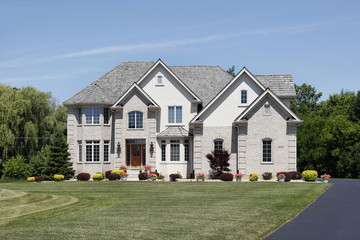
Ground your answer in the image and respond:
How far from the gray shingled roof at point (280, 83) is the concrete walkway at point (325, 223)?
23.1 meters

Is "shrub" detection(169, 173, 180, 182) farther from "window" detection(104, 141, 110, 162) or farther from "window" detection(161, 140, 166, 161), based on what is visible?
"window" detection(104, 141, 110, 162)

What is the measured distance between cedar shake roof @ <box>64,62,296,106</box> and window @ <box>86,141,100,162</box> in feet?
12.4

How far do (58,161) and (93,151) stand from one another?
328 centimetres

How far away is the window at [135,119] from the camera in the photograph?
145ft

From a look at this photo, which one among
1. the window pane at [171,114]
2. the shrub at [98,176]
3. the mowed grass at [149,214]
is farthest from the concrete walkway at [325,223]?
the window pane at [171,114]

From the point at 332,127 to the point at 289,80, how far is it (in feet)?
60.0

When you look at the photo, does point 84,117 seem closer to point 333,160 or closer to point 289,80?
point 289,80

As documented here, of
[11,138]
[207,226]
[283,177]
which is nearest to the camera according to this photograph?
[207,226]

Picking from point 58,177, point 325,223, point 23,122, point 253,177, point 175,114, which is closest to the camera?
point 325,223

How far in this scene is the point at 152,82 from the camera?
4516cm

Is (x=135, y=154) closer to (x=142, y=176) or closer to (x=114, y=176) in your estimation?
(x=114, y=176)

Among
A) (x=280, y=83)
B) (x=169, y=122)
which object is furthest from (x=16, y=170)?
(x=280, y=83)

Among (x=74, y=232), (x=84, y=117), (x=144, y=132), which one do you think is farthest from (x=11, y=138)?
(x=74, y=232)

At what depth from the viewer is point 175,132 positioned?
43812 mm
